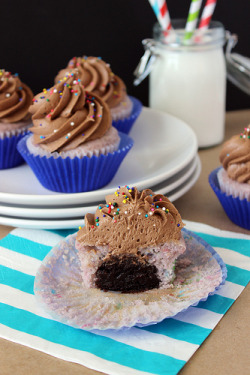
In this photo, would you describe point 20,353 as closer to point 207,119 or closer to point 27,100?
point 27,100

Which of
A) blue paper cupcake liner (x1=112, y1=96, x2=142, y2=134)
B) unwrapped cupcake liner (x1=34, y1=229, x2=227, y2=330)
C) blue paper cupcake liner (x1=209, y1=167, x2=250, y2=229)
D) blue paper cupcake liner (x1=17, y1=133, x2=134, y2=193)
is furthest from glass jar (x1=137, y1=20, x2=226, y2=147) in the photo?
unwrapped cupcake liner (x1=34, y1=229, x2=227, y2=330)

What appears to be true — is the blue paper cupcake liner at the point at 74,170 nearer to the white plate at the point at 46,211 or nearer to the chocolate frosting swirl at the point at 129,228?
the white plate at the point at 46,211

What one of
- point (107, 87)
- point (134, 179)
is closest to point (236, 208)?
point (134, 179)

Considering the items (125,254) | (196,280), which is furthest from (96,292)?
(196,280)

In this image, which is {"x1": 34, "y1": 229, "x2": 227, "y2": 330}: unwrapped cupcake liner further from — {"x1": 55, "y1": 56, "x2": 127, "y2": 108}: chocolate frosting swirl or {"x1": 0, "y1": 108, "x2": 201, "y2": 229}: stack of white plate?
{"x1": 55, "y1": 56, "x2": 127, "y2": 108}: chocolate frosting swirl

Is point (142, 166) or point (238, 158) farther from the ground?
point (238, 158)

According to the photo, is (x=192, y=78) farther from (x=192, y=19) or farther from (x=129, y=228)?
(x=129, y=228)

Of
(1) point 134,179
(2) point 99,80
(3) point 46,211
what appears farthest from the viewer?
(2) point 99,80
